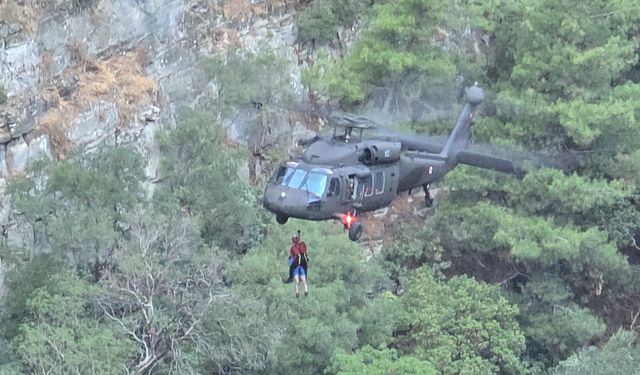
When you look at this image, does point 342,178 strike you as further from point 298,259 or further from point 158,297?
point 158,297


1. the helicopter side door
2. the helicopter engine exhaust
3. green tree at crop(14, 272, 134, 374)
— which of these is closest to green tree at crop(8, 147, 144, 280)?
green tree at crop(14, 272, 134, 374)

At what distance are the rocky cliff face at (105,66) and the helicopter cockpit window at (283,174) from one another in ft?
36.5

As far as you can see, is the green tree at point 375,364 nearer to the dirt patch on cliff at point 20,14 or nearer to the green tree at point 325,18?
the green tree at point 325,18

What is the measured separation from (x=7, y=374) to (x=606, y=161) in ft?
51.9

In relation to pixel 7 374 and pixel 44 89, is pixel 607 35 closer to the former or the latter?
pixel 44 89

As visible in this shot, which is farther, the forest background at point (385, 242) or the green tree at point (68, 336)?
the forest background at point (385, 242)

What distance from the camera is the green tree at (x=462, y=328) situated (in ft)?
136

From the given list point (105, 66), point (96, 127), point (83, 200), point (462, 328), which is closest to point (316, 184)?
point (83, 200)

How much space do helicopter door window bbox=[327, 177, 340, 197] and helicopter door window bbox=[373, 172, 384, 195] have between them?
3.86 feet

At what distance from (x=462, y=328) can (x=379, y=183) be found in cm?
1089

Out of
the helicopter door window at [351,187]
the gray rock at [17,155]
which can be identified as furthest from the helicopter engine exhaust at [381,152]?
the gray rock at [17,155]

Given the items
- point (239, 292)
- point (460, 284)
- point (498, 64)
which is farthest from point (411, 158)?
point (498, 64)

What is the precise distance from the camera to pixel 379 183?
104 feet

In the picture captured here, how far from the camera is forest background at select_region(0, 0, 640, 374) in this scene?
3856cm
